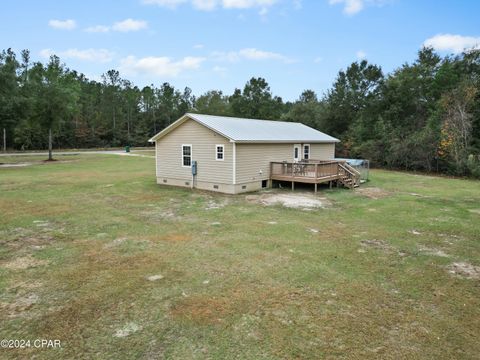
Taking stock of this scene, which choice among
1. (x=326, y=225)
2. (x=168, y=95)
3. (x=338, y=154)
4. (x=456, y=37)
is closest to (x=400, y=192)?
(x=326, y=225)

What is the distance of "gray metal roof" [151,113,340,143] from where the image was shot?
14.7 metres

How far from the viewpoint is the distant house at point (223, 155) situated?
14.3m

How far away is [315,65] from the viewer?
33375mm

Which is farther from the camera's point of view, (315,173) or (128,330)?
(315,173)

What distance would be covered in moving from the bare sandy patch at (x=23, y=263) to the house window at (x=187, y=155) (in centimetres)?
960

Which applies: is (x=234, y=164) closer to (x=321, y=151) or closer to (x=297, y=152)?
(x=297, y=152)

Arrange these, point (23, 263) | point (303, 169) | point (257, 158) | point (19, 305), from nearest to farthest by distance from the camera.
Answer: point (19, 305) < point (23, 263) < point (257, 158) < point (303, 169)

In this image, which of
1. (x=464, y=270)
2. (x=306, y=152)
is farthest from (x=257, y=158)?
(x=464, y=270)

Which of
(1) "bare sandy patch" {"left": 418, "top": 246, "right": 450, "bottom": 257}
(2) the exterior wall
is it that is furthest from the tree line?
(1) "bare sandy patch" {"left": 418, "top": 246, "right": 450, "bottom": 257}

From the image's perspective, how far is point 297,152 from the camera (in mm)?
18234

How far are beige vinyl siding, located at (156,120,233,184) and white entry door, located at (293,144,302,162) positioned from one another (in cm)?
501

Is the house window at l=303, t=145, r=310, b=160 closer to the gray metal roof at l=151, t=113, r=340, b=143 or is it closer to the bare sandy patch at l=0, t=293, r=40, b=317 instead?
the gray metal roof at l=151, t=113, r=340, b=143

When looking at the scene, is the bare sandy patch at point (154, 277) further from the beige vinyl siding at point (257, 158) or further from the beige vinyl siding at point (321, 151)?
the beige vinyl siding at point (321, 151)

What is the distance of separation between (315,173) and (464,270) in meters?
8.81
